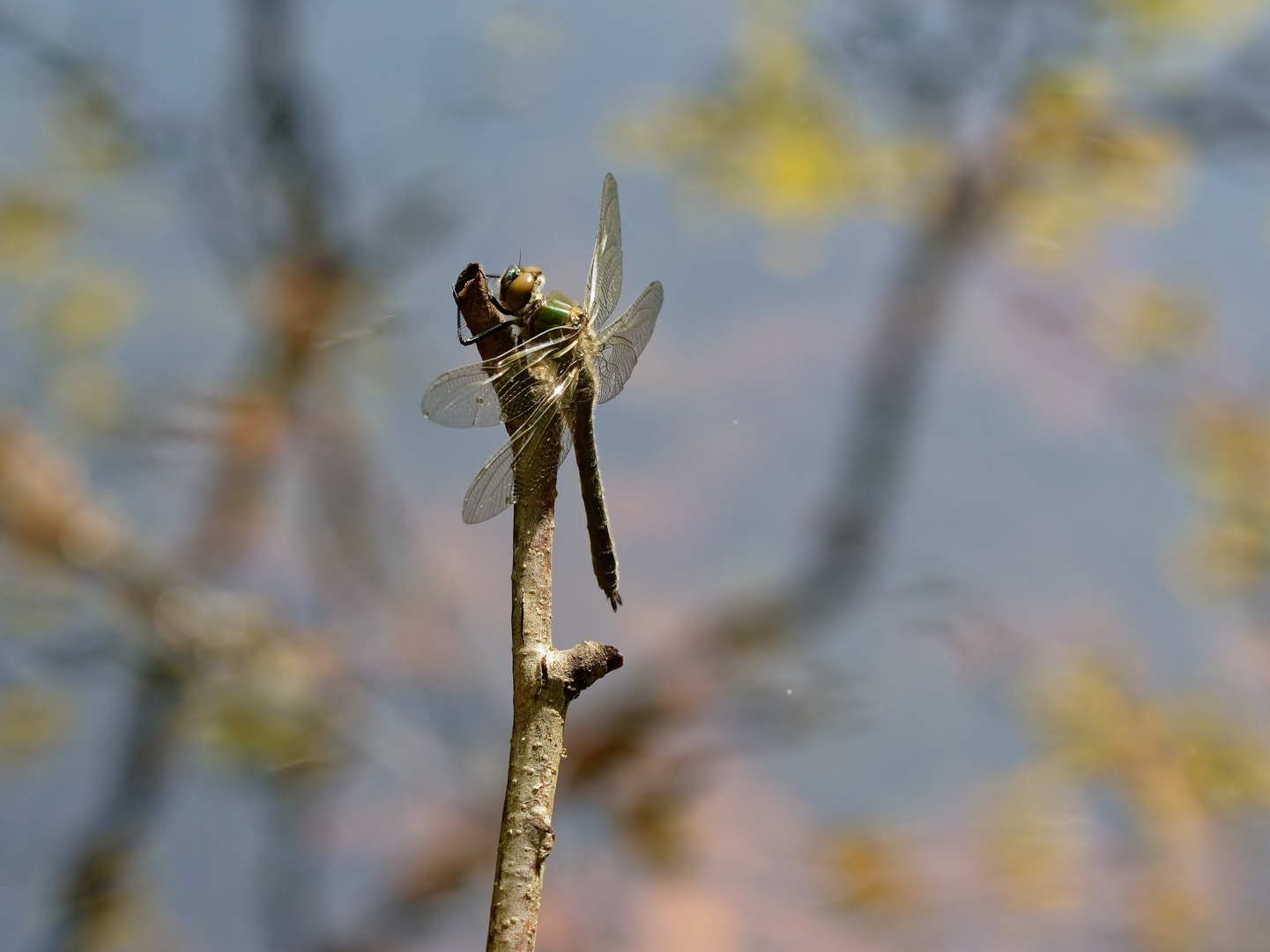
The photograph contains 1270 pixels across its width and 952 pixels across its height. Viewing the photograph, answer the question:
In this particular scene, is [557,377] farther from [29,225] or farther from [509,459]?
[29,225]

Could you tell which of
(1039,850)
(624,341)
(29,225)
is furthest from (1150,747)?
(29,225)

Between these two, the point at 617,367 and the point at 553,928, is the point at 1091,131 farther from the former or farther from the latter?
the point at 553,928

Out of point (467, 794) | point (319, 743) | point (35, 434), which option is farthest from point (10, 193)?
point (467, 794)

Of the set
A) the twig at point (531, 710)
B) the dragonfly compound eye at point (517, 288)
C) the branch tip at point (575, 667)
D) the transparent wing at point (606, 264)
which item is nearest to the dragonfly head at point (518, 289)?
the dragonfly compound eye at point (517, 288)

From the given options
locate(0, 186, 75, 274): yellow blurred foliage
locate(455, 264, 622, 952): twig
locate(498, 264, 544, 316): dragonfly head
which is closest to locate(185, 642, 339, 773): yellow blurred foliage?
locate(0, 186, 75, 274): yellow blurred foliage

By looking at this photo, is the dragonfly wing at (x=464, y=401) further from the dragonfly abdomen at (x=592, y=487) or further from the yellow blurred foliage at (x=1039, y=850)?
the yellow blurred foliage at (x=1039, y=850)

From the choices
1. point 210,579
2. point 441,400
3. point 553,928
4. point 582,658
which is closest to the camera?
point 582,658

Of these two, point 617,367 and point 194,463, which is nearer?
point 617,367
